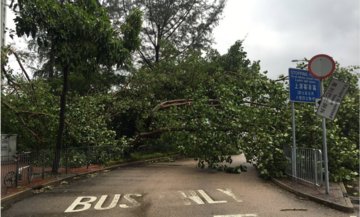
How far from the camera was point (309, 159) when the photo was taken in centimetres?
788

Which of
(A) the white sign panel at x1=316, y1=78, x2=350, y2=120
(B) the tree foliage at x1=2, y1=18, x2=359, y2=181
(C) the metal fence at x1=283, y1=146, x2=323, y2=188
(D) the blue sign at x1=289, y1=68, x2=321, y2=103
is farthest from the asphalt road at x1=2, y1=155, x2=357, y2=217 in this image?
(D) the blue sign at x1=289, y1=68, x2=321, y2=103

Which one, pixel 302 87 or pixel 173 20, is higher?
pixel 173 20

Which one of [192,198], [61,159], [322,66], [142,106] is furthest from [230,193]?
[142,106]

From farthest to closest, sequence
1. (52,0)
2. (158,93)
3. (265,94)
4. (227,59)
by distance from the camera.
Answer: (227,59), (158,93), (265,94), (52,0)

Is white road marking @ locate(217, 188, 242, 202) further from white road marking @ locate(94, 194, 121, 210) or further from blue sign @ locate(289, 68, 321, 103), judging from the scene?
blue sign @ locate(289, 68, 321, 103)

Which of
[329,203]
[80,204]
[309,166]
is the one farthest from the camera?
[309,166]

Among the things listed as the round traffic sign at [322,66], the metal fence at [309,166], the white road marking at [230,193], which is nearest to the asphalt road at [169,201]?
the white road marking at [230,193]

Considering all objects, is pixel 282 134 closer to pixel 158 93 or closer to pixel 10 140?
pixel 158 93

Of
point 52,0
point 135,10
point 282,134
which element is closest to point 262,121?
point 282,134

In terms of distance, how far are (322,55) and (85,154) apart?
33.7 ft

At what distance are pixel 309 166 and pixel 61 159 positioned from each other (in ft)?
29.2

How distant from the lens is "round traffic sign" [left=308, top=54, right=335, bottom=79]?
7.29 meters

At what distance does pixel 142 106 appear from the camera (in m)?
16.5

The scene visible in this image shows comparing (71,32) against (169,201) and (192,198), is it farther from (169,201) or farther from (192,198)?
(192,198)
